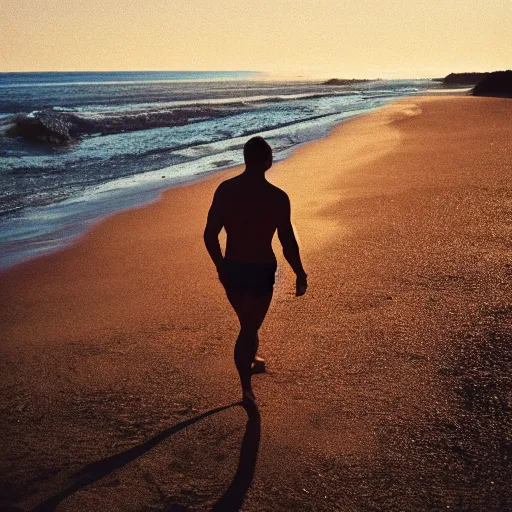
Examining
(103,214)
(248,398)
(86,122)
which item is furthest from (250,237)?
(86,122)

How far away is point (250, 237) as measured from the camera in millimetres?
3551

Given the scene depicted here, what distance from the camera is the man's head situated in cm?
348

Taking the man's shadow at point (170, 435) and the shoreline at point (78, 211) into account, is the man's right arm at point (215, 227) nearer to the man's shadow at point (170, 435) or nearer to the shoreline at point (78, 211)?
A: the man's shadow at point (170, 435)

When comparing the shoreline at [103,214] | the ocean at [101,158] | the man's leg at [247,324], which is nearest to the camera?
the man's leg at [247,324]

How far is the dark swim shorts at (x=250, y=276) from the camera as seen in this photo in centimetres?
358

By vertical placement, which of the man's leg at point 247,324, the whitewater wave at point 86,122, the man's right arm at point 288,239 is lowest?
the whitewater wave at point 86,122

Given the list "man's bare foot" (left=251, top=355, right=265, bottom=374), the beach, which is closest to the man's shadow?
the beach

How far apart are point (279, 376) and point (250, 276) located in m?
0.87

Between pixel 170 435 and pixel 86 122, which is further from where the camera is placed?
pixel 86 122

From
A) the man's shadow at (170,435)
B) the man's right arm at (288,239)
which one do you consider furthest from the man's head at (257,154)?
the man's shadow at (170,435)

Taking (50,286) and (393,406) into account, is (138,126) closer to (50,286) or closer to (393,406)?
(50,286)

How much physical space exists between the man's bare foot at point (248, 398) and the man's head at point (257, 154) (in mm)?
1319

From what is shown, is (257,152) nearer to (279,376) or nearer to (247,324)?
(247,324)

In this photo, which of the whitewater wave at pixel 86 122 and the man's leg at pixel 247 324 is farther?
the whitewater wave at pixel 86 122
